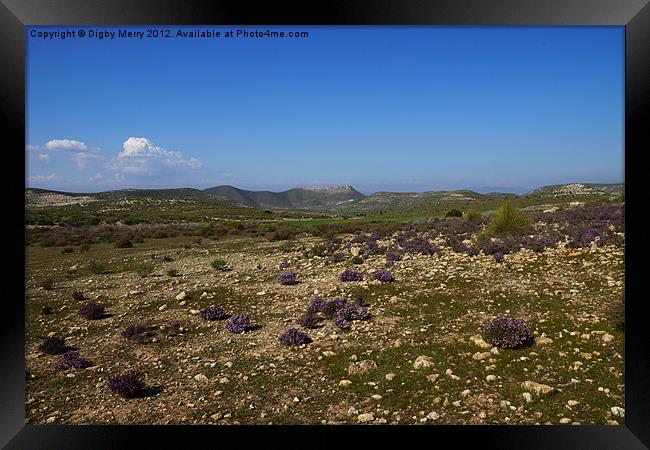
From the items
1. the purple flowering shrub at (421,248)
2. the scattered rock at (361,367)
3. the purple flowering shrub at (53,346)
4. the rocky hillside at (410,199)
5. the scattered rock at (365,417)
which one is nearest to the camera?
the scattered rock at (365,417)

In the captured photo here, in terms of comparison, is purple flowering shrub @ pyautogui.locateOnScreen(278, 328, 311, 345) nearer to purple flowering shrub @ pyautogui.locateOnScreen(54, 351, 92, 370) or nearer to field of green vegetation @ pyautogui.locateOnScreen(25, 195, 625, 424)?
field of green vegetation @ pyautogui.locateOnScreen(25, 195, 625, 424)

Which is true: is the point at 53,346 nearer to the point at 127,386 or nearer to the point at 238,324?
the point at 127,386

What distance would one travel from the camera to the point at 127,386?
434 cm

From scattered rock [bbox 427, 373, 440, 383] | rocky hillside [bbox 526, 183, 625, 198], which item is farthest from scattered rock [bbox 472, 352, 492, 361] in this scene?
rocky hillside [bbox 526, 183, 625, 198]

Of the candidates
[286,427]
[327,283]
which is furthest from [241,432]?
[327,283]

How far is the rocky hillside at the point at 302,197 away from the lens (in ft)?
223

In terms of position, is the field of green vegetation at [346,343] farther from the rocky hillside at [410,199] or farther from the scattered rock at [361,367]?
the rocky hillside at [410,199]

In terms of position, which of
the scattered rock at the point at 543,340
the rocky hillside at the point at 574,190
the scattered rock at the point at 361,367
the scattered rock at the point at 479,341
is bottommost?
the scattered rock at the point at 361,367

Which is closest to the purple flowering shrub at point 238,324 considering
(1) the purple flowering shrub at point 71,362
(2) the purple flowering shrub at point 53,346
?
(1) the purple flowering shrub at point 71,362

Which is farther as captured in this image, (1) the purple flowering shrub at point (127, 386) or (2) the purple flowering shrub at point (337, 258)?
(2) the purple flowering shrub at point (337, 258)
